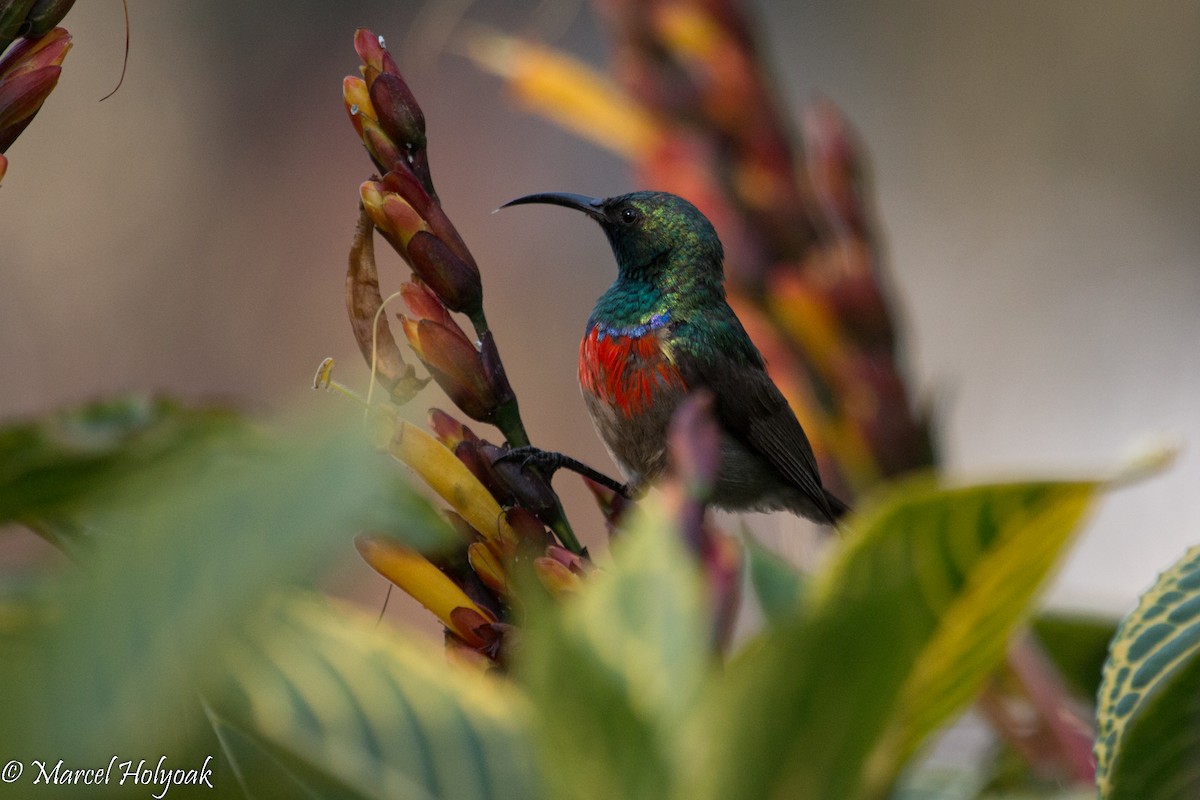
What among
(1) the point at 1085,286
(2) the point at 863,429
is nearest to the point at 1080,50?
(1) the point at 1085,286

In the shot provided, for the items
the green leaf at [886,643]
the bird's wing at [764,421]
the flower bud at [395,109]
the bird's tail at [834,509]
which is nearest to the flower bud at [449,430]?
the flower bud at [395,109]

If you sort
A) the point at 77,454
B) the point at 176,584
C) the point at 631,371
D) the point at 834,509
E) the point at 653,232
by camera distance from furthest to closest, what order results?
the point at 834,509 < the point at 653,232 < the point at 631,371 < the point at 77,454 < the point at 176,584

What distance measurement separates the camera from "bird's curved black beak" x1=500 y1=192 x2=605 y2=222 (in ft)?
7.00

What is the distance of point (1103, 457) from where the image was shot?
5.51 metres

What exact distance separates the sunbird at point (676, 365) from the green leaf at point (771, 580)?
1360mm

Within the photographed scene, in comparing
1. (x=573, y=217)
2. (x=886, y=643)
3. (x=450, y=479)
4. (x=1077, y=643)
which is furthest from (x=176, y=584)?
(x=573, y=217)

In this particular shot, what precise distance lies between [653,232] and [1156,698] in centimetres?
173

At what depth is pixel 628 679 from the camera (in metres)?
0.50

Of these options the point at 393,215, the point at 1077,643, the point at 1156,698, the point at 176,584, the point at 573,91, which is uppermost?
the point at 573,91

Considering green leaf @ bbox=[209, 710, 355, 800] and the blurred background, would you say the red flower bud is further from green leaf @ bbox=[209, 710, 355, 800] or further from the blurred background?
the blurred background

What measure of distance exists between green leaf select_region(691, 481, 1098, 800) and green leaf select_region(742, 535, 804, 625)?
0.15 metres

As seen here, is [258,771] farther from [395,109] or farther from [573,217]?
[573,217]

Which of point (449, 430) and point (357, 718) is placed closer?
point (357, 718)

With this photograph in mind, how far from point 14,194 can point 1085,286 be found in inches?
202
